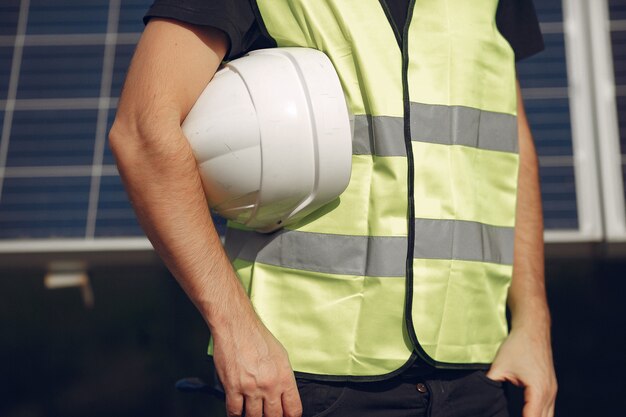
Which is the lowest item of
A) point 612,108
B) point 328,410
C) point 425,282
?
point 328,410

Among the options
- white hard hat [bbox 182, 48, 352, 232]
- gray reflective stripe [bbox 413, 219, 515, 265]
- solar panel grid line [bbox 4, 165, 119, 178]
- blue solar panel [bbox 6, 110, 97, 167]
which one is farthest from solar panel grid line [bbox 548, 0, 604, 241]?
blue solar panel [bbox 6, 110, 97, 167]

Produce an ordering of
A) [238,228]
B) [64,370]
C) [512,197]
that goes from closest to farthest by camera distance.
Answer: [238,228] < [512,197] < [64,370]

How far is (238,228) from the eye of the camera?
1617 millimetres

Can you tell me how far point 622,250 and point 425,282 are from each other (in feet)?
5.46

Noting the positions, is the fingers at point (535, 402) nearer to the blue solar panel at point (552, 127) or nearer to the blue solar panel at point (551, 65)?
the blue solar panel at point (552, 127)

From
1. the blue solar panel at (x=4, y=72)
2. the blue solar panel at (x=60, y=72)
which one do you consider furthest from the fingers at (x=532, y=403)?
the blue solar panel at (x=4, y=72)

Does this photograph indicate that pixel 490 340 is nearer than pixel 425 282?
No

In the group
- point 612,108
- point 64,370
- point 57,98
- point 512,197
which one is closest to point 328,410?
point 512,197

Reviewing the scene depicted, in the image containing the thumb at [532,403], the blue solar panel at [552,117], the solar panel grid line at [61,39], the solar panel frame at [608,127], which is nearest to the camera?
Result: the thumb at [532,403]

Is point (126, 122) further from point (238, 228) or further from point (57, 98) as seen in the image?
point (57, 98)

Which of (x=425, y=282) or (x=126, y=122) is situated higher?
(x=126, y=122)

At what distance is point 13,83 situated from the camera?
3.16 metres

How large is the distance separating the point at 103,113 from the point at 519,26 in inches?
75.7

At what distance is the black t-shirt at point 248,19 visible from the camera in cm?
138
